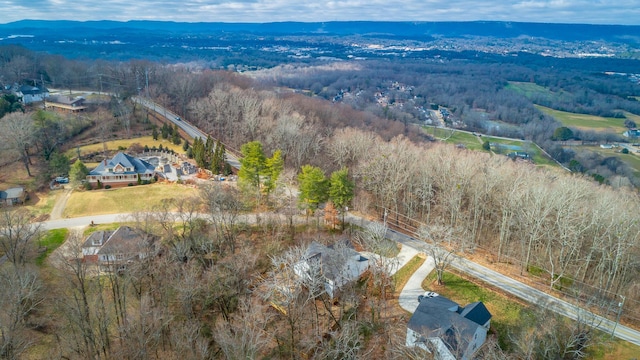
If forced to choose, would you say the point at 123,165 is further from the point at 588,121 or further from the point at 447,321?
the point at 588,121

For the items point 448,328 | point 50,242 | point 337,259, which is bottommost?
point 50,242

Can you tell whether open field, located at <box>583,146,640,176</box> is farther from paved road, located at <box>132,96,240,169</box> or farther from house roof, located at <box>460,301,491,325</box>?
paved road, located at <box>132,96,240,169</box>

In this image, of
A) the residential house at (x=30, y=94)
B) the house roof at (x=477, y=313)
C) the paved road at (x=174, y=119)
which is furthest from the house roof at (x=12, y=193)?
the house roof at (x=477, y=313)

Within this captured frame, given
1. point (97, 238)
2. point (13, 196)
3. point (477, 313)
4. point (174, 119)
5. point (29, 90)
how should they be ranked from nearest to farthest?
point (477, 313)
point (97, 238)
point (13, 196)
point (174, 119)
point (29, 90)

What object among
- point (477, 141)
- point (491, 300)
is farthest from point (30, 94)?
point (477, 141)

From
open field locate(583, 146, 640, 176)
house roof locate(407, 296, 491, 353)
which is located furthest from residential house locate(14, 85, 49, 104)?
open field locate(583, 146, 640, 176)

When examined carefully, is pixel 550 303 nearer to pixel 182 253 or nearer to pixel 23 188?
pixel 182 253

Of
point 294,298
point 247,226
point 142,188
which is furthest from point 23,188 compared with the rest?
point 294,298

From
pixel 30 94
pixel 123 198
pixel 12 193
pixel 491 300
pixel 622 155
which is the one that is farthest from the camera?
pixel 622 155

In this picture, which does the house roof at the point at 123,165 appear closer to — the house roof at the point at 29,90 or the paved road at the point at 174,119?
the paved road at the point at 174,119
